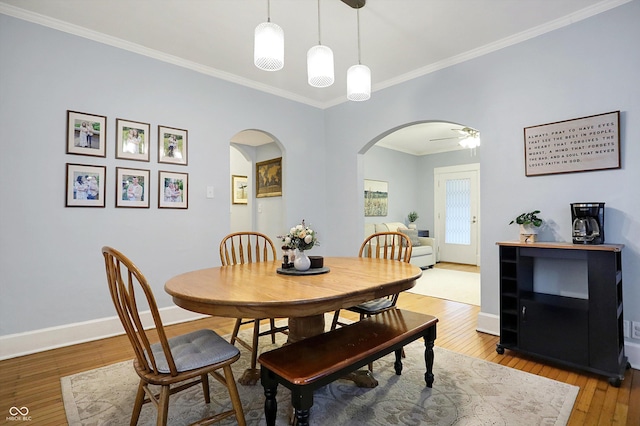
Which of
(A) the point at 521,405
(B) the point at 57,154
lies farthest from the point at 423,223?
(B) the point at 57,154

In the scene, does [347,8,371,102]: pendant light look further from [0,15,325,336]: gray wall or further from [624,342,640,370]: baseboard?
[624,342,640,370]: baseboard

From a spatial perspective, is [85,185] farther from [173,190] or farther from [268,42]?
[268,42]

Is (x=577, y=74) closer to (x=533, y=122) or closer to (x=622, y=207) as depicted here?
(x=533, y=122)

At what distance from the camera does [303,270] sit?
6.42 ft

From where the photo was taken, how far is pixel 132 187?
9.97ft

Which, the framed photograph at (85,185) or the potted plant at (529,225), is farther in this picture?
the framed photograph at (85,185)

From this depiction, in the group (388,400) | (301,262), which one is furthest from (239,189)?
(388,400)

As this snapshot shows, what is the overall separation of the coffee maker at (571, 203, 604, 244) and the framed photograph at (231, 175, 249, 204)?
5.22 meters

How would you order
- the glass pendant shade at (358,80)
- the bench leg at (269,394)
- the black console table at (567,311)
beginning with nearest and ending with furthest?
the bench leg at (269,394), the black console table at (567,311), the glass pendant shade at (358,80)

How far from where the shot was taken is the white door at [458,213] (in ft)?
22.7

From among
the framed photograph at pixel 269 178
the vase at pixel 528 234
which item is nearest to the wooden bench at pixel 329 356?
the vase at pixel 528 234

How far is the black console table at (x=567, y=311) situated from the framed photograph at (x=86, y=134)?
3600 millimetres

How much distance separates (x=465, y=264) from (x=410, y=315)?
18.3ft

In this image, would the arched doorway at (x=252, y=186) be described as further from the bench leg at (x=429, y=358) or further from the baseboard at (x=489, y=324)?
the bench leg at (x=429, y=358)
